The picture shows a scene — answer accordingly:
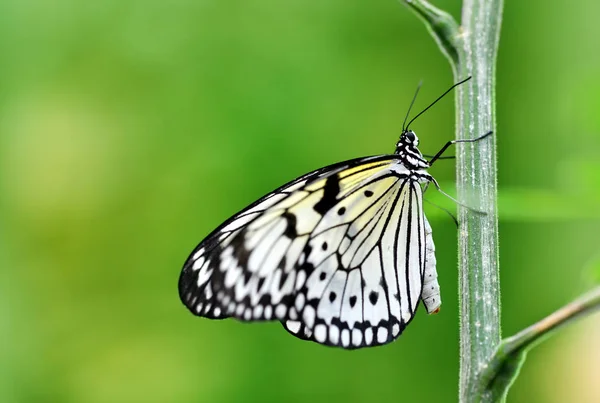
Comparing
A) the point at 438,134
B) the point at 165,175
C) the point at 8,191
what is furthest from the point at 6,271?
the point at 438,134

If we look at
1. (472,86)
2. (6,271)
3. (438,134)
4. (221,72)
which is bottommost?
(6,271)

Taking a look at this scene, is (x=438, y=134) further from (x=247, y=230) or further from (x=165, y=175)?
(x=247, y=230)

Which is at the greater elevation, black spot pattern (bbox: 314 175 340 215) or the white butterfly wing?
black spot pattern (bbox: 314 175 340 215)

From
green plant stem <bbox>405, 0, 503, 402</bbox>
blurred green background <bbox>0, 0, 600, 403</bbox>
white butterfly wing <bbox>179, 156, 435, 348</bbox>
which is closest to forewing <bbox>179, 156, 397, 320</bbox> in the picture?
white butterfly wing <bbox>179, 156, 435, 348</bbox>

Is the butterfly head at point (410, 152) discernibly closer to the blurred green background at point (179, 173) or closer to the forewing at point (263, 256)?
the forewing at point (263, 256)

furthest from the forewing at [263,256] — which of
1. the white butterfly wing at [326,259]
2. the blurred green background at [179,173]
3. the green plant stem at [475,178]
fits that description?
the blurred green background at [179,173]

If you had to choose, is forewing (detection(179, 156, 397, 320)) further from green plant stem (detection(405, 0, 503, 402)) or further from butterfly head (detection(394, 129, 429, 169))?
green plant stem (detection(405, 0, 503, 402))
